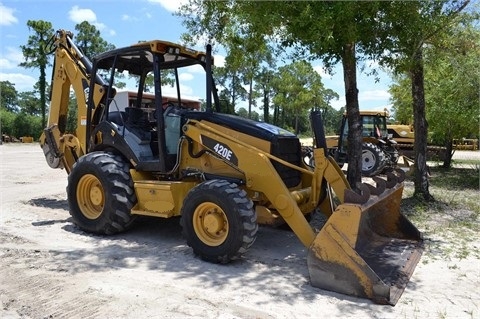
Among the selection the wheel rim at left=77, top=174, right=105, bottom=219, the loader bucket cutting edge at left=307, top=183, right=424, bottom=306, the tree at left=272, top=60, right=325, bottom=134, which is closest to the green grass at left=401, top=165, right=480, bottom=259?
the loader bucket cutting edge at left=307, top=183, right=424, bottom=306

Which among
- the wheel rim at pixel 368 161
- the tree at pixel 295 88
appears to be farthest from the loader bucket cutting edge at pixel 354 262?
the tree at pixel 295 88

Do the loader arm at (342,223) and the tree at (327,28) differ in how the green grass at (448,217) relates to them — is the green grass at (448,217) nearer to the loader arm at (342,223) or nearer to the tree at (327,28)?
the loader arm at (342,223)

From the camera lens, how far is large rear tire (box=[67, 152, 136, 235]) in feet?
20.2

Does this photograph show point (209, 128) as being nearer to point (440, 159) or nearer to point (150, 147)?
point (150, 147)

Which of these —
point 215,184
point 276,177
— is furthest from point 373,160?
point 215,184

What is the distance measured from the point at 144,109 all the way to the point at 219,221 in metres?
2.64

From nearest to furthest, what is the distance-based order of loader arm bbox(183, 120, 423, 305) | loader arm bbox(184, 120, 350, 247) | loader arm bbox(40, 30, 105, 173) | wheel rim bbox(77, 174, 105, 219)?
loader arm bbox(183, 120, 423, 305), loader arm bbox(184, 120, 350, 247), wheel rim bbox(77, 174, 105, 219), loader arm bbox(40, 30, 105, 173)

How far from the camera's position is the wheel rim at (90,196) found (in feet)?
21.3

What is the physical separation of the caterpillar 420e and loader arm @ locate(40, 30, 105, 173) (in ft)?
0.36

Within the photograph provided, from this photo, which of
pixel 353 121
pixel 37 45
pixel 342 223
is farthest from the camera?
pixel 37 45

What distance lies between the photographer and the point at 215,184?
524 centimetres

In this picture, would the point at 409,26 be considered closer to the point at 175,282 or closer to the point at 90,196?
the point at 175,282

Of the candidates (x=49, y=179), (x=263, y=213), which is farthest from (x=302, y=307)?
(x=49, y=179)

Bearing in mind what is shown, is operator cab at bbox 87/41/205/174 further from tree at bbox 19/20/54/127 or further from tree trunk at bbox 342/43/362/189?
tree at bbox 19/20/54/127
